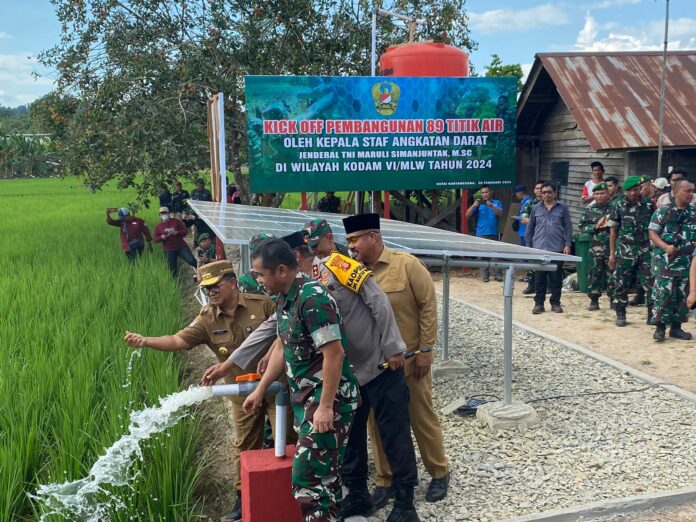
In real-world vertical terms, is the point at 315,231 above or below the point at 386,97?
below

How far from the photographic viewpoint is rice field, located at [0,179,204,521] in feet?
12.4

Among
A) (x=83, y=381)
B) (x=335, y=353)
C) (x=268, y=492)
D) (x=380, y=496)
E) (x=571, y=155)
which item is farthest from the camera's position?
(x=571, y=155)

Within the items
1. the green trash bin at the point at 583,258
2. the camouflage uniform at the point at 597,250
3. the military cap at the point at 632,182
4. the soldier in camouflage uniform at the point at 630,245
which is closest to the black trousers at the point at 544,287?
the camouflage uniform at the point at 597,250

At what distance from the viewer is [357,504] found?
4.04 m

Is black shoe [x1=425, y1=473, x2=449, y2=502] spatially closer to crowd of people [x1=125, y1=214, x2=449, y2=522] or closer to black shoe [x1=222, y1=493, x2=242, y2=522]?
crowd of people [x1=125, y1=214, x2=449, y2=522]

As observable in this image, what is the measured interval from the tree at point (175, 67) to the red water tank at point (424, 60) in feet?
10.3

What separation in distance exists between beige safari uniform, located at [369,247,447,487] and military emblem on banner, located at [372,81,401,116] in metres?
8.74

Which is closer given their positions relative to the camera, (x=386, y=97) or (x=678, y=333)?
(x=678, y=333)

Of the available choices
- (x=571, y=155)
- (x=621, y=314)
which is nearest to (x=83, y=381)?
(x=621, y=314)

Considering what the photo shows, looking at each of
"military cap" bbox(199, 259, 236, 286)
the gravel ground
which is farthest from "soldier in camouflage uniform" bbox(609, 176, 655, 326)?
"military cap" bbox(199, 259, 236, 286)

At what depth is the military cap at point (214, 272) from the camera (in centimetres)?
401

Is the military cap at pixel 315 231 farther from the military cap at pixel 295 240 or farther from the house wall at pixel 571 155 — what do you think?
the house wall at pixel 571 155

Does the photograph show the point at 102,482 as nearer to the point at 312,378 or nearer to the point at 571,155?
the point at 312,378

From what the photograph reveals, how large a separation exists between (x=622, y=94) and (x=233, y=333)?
10.5m
